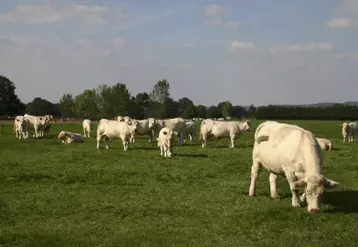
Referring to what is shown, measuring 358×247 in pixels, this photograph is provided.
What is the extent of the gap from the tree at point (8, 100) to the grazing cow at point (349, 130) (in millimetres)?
88405

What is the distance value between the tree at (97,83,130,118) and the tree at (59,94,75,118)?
16.0 metres

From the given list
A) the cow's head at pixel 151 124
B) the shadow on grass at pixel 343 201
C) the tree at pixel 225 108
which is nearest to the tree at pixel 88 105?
the tree at pixel 225 108

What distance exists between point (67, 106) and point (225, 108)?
6379cm

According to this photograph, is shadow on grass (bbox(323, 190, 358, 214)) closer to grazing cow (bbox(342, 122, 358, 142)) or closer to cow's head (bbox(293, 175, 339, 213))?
cow's head (bbox(293, 175, 339, 213))

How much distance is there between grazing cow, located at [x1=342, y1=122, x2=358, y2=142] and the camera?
38406 mm

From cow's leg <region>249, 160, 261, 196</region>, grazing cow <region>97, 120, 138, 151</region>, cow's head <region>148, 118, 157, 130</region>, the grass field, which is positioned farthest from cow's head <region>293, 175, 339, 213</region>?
cow's head <region>148, 118, 157, 130</region>

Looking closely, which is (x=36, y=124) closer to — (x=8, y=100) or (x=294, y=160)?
(x=294, y=160)

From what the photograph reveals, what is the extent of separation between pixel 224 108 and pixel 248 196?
164919mm

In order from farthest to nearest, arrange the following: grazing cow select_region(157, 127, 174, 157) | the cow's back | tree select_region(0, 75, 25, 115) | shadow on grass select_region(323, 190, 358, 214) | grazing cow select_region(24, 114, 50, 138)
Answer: tree select_region(0, 75, 25, 115), grazing cow select_region(24, 114, 50, 138), grazing cow select_region(157, 127, 174, 157), shadow on grass select_region(323, 190, 358, 214), the cow's back

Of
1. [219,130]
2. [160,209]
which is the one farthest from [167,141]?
[160,209]

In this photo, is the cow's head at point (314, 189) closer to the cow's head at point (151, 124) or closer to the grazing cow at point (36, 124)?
the cow's head at point (151, 124)

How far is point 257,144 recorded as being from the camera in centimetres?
1247

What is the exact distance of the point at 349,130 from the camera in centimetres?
3888

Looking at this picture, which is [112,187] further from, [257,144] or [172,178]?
[257,144]
